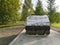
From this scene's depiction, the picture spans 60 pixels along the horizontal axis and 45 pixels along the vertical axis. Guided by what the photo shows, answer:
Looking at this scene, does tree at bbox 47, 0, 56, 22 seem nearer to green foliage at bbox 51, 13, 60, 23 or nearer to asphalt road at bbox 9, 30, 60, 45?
green foliage at bbox 51, 13, 60, 23

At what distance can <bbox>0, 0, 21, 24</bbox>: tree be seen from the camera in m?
40.6

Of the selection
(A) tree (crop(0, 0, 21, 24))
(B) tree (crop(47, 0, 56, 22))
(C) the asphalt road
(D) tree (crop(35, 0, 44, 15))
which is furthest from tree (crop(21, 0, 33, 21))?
(C) the asphalt road

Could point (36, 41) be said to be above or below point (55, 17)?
above

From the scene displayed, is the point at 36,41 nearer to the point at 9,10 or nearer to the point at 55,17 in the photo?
the point at 9,10

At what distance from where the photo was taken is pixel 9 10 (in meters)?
41.4

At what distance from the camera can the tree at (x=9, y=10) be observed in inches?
1597

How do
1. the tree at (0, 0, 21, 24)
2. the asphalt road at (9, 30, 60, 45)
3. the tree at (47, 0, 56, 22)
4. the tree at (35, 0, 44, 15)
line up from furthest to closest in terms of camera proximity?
the tree at (35, 0, 44, 15) → the tree at (47, 0, 56, 22) → the tree at (0, 0, 21, 24) → the asphalt road at (9, 30, 60, 45)

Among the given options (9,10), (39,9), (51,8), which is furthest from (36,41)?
(39,9)

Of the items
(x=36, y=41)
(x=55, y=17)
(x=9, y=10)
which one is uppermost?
(x=9, y=10)

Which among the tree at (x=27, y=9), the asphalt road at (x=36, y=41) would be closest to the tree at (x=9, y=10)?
the asphalt road at (x=36, y=41)

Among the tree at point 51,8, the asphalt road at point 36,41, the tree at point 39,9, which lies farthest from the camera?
the tree at point 39,9

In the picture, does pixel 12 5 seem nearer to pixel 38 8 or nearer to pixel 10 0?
pixel 10 0

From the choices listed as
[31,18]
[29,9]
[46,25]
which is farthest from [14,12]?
[29,9]

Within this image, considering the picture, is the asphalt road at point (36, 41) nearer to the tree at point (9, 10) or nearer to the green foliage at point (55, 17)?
the tree at point (9, 10)
